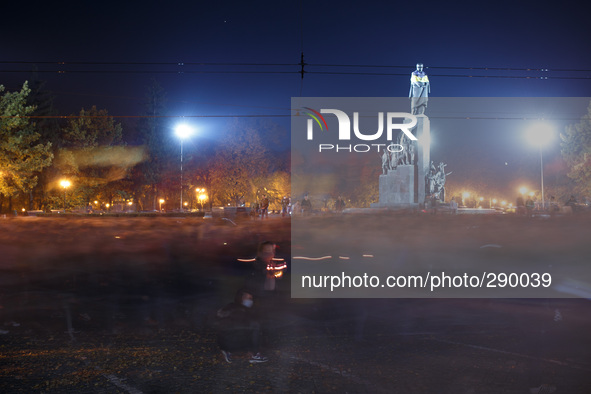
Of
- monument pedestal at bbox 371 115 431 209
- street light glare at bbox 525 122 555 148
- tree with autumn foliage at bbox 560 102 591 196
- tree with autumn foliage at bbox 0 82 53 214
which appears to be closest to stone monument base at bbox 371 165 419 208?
monument pedestal at bbox 371 115 431 209

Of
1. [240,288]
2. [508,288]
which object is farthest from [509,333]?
[240,288]

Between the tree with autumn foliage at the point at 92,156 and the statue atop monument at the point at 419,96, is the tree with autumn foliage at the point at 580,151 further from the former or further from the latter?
the tree with autumn foliage at the point at 92,156

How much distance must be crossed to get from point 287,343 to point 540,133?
5815 cm

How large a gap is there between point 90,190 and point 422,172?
44.5 metres

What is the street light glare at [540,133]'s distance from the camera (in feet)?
185

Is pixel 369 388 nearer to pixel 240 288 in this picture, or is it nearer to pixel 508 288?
pixel 240 288

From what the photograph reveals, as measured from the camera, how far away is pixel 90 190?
65.6 meters

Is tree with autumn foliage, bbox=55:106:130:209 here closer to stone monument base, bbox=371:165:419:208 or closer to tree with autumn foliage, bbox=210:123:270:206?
tree with autumn foliage, bbox=210:123:270:206

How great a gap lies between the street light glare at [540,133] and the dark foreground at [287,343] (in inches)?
2130

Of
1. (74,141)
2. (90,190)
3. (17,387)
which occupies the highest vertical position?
(74,141)

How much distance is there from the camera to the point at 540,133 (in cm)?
5628

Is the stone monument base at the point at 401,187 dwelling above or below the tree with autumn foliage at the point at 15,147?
below

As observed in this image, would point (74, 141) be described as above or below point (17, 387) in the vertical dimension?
above

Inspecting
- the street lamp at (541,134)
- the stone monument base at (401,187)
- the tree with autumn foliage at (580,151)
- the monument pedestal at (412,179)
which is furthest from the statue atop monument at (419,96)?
the tree with autumn foliage at (580,151)
